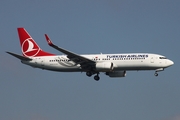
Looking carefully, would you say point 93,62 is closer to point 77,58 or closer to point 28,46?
point 77,58

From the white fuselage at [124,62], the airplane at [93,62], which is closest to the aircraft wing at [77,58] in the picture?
the airplane at [93,62]

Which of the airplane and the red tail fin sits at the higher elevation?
the red tail fin

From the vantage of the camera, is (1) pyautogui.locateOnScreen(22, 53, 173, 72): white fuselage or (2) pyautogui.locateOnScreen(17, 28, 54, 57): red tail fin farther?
(2) pyautogui.locateOnScreen(17, 28, 54, 57): red tail fin

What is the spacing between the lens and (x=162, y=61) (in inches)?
2916

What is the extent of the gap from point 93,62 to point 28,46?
13.2 metres

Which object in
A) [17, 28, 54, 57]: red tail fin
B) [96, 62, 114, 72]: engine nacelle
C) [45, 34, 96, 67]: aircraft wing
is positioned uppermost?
[17, 28, 54, 57]: red tail fin

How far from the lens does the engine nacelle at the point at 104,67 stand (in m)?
74.0

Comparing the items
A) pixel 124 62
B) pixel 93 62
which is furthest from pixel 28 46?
pixel 124 62

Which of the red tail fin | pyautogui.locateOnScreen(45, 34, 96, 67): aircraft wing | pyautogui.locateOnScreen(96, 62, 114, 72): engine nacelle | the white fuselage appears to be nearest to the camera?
pyautogui.locateOnScreen(45, 34, 96, 67): aircraft wing

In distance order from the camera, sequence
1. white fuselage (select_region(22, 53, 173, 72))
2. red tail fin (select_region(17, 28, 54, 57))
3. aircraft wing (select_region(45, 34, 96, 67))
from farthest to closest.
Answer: red tail fin (select_region(17, 28, 54, 57)) → white fuselage (select_region(22, 53, 173, 72)) → aircraft wing (select_region(45, 34, 96, 67))

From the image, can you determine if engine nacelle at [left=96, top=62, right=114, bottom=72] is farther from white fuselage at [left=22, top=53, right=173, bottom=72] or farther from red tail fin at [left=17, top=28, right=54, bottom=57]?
red tail fin at [left=17, top=28, right=54, bottom=57]

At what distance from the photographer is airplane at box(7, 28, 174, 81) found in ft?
242

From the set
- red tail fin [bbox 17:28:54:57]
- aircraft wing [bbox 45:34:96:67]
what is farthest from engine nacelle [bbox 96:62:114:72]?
red tail fin [bbox 17:28:54:57]

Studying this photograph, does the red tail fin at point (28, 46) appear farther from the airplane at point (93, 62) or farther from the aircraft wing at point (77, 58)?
the aircraft wing at point (77, 58)
